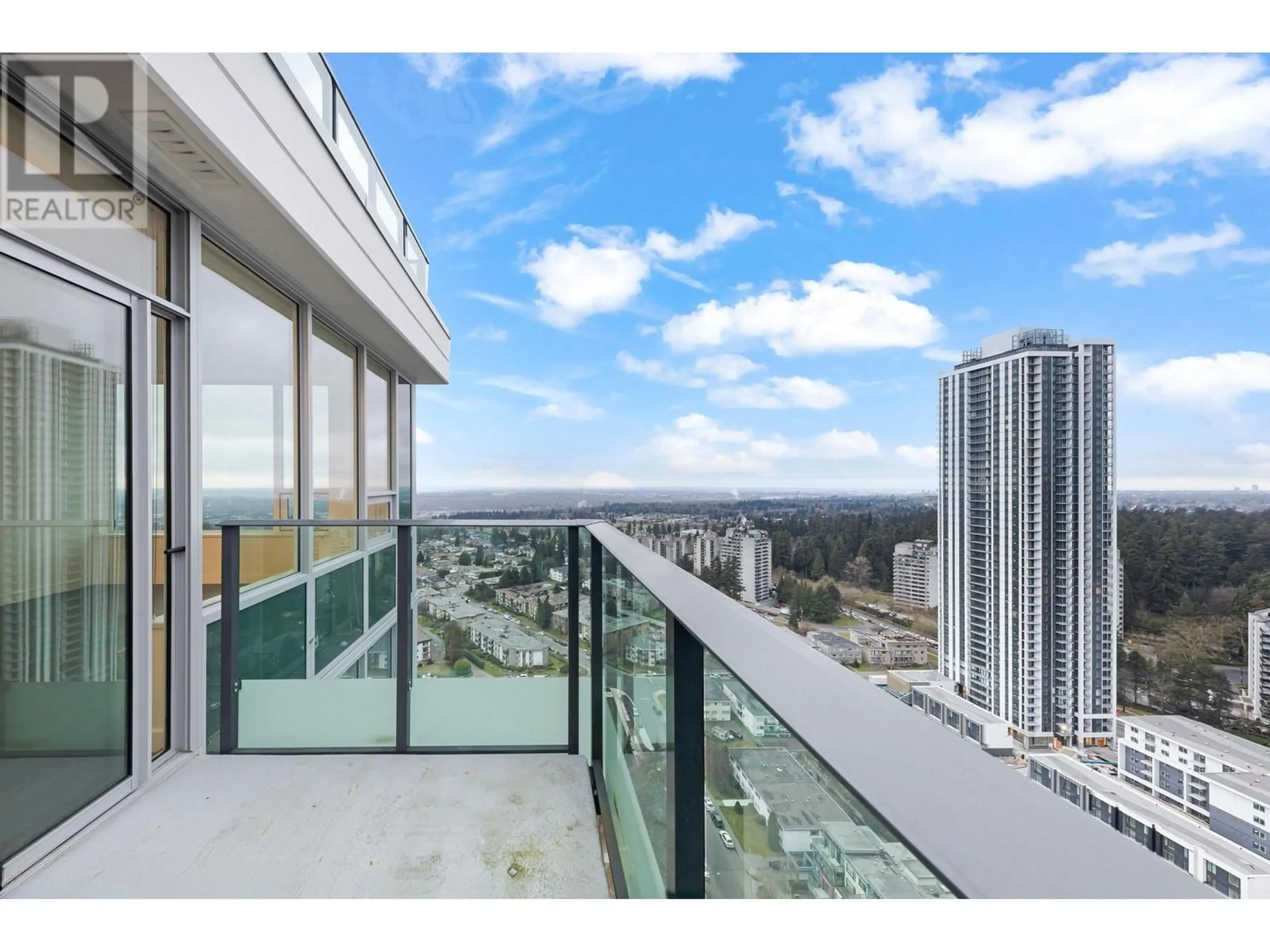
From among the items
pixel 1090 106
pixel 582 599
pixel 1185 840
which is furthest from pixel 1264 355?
pixel 582 599

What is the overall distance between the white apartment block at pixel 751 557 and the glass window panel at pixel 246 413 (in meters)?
5.43

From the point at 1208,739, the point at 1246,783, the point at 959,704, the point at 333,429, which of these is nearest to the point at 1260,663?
the point at 1208,739

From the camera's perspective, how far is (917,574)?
10438mm

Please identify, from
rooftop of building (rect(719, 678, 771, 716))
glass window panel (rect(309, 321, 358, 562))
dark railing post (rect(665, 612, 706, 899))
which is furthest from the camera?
glass window panel (rect(309, 321, 358, 562))

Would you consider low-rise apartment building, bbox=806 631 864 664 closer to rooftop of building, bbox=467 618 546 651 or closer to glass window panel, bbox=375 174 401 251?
rooftop of building, bbox=467 618 546 651

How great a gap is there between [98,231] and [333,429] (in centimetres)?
266

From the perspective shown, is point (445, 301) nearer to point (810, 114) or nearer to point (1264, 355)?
point (810, 114)

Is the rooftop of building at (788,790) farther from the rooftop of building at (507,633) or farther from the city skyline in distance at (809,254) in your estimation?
the city skyline in distance at (809,254)

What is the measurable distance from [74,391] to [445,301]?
2592cm

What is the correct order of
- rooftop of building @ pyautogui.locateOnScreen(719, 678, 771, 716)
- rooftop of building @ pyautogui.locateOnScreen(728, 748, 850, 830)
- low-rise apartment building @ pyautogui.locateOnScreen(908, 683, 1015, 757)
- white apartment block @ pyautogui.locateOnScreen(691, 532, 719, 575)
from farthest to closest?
1. white apartment block @ pyautogui.locateOnScreen(691, 532, 719, 575)
2. low-rise apartment building @ pyautogui.locateOnScreen(908, 683, 1015, 757)
3. rooftop of building @ pyautogui.locateOnScreen(719, 678, 771, 716)
4. rooftop of building @ pyautogui.locateOnScreen(728, 748, 850, 830)

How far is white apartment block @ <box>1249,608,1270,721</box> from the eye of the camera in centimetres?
472

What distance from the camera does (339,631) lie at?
11.3ft

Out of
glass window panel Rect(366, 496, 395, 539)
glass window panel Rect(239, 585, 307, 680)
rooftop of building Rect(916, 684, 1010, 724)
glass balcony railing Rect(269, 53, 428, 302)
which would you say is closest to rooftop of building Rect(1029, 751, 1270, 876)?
rooftop of building Rect(916, 684, 1010, 724)

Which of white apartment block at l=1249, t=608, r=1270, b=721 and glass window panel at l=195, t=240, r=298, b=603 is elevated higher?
glass window panel at l=195, t=240, r=298, b=603
